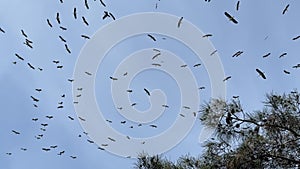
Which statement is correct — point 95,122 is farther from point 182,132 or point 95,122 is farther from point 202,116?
point 202,116

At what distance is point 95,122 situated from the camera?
5641mm

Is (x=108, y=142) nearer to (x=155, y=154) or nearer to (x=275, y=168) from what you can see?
(x=155, y=154)

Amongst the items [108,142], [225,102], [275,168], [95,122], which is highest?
[95,122]

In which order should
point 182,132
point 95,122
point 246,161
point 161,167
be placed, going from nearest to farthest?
point 246,161
point 161,167
point 182,132
point 95,122

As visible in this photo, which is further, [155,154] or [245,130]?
[155,154]

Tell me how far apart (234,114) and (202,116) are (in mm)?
310

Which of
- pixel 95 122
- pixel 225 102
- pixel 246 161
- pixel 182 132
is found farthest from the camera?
pixel 95 122

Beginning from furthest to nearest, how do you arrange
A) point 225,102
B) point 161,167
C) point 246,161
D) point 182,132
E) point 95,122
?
1. point 95,122
2. point 182,132
3. point 161,167
4. point 225,102
5. point 246,161

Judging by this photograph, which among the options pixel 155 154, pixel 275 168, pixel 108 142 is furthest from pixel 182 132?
pixel 275 168

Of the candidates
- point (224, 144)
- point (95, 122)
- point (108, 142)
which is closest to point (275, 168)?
point (224, 144)

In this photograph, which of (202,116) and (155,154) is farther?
(155,154)

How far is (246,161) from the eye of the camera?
13.0 feet

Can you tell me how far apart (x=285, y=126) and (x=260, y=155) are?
1.24 ft

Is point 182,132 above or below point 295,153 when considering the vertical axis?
above
